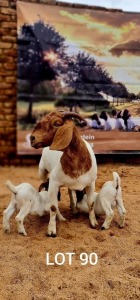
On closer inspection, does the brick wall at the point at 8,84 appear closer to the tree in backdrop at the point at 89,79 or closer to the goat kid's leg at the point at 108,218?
the tree in backdrop at the point at 89,79

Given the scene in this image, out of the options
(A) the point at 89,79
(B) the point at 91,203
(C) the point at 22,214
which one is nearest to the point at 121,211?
(B) the point at 91,203

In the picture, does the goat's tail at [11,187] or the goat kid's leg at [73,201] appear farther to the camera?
the goat kid's leg at [73,201]

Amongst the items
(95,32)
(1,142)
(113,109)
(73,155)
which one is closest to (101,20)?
(95,32)

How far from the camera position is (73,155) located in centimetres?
300

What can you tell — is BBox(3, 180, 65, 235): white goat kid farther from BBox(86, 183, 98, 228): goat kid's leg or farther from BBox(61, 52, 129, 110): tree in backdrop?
BBox(61, 52, 129, 110): tree in backdrop

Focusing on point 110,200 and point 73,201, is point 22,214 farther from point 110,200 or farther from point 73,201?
point 110,200

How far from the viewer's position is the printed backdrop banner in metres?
5.84

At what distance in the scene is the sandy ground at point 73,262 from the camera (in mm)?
2412

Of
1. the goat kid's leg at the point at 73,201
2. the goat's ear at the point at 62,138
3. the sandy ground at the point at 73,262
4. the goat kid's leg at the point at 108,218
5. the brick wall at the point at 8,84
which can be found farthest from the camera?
the brick wall at the point at 8,84

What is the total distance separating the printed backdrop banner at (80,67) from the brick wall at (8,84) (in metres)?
0.12

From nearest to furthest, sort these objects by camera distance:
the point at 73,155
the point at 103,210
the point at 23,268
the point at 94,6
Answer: the point at 23,268
the point at 73,155
the point at 103,210
the point at 94,6

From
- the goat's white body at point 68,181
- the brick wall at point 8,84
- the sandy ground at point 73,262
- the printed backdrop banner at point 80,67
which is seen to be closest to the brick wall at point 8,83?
the brick wall at point 8,84

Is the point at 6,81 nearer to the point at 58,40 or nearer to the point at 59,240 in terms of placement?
the point at 58,40

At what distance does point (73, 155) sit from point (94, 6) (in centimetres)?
364
